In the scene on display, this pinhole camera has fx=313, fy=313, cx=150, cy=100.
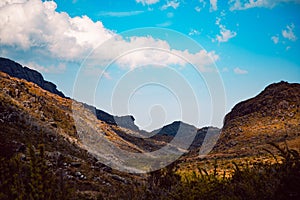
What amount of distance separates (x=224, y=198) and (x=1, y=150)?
8766 millimetres

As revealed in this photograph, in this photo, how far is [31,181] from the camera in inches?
341

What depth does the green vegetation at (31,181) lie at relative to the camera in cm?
838

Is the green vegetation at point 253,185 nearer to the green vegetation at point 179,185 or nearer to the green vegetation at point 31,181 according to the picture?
the green vegetation at point 179,185

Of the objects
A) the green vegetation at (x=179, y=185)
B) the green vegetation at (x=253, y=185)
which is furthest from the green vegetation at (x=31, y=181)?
the green vegetation at (x=253, y=185)

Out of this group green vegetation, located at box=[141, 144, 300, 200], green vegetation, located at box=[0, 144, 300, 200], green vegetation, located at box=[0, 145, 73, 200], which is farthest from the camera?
green vegetation, located at box=[141, 144, 300, 200]

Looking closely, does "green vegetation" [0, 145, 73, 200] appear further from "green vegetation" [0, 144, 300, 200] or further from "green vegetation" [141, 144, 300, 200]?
"green vegetation" [141, 144, 300, 200]

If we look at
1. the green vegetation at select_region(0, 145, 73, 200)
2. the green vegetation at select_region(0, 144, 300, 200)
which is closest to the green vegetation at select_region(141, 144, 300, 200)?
the green vegetation at select_region(0, 144, 300, 200)

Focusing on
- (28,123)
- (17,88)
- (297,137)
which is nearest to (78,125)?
(17,88)

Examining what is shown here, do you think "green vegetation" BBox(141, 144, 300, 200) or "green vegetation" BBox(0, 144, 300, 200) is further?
"green vegetation" BBox(141, 144, 300, 200)

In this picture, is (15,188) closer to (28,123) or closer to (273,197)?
(273,197)

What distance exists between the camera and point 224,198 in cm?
1059

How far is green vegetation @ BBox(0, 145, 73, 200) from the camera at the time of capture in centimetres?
838

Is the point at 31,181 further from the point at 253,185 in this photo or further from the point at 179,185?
the point at 253,185

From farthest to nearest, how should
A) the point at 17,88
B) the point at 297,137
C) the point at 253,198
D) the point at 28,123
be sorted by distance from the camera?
1. the point at 17,88
2. the point at 297,137
3. the point at 28,123
4. the point at 253,198
